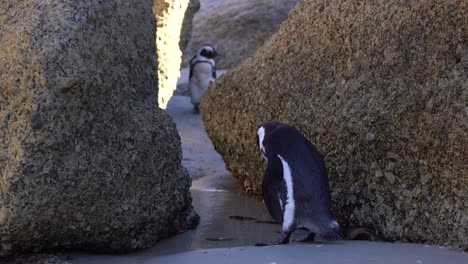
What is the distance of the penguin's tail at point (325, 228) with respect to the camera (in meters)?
3.49

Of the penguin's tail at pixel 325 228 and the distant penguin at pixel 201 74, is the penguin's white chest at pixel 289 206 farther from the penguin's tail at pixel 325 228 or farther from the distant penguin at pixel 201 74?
the distant penguin at pixel 201 74

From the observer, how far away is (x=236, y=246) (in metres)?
3.80

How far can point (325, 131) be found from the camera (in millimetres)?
4078

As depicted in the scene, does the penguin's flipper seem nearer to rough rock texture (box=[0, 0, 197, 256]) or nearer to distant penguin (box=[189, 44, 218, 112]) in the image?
rough rock texture (box=[0, 0, 197, 256])

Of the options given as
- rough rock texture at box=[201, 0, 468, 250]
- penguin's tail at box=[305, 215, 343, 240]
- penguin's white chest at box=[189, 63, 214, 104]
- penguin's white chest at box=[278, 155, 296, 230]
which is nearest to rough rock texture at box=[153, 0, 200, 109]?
penguin's white chest at box=[189, 63, 214, 104]

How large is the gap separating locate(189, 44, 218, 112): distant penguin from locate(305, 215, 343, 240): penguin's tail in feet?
20.2

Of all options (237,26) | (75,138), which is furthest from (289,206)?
(237,26)

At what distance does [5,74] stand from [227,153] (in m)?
1.98

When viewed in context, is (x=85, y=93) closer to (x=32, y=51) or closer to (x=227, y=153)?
(x=32, y=51)

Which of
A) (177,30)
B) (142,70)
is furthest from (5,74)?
(177,30)

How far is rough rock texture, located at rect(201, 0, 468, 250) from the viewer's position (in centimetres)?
346

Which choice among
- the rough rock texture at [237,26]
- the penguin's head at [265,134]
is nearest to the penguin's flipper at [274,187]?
the penguin's head at [265,134]

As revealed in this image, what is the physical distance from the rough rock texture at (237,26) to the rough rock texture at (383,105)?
9.10 metres

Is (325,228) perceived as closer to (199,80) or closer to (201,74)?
(199,80)
